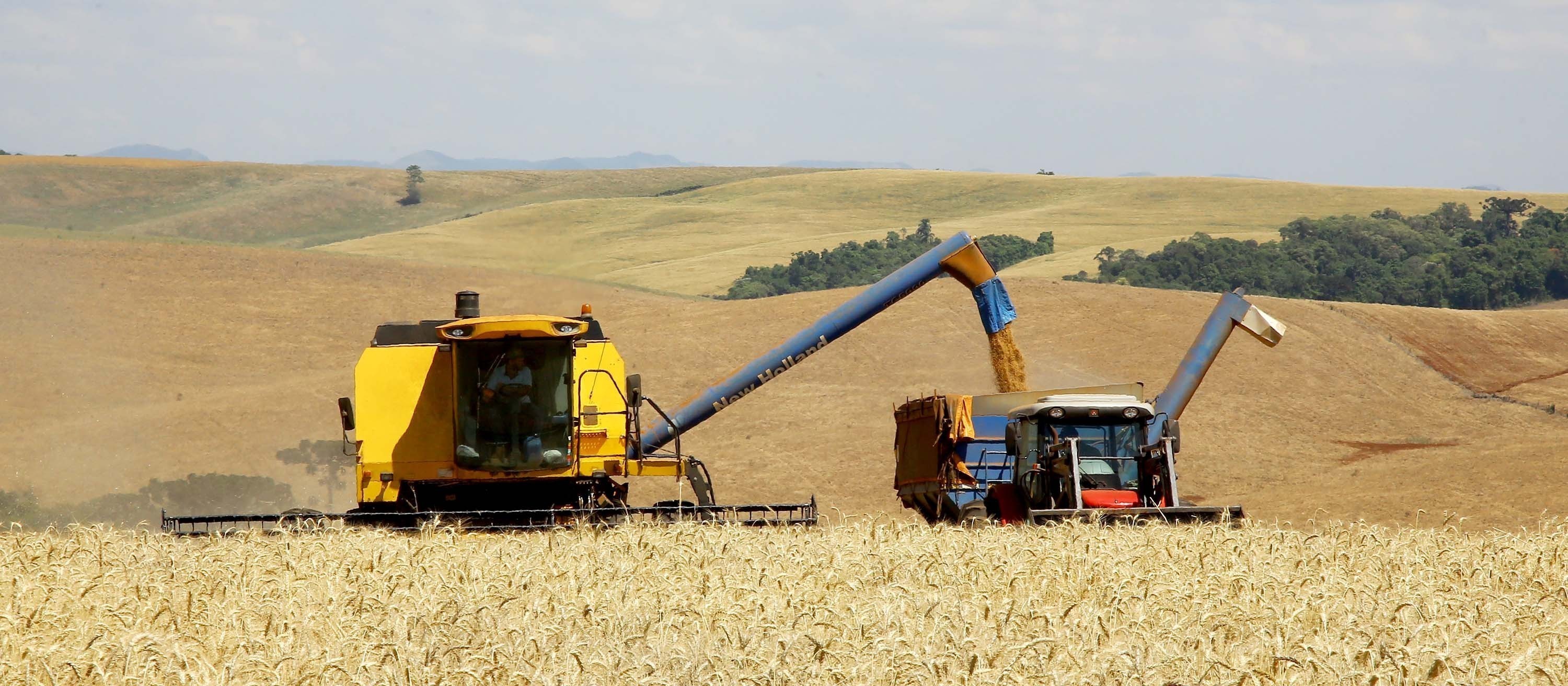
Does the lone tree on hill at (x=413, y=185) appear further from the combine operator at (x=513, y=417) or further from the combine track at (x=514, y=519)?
the combine track at (x=514, y=519)

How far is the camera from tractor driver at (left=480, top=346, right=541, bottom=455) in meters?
14.9

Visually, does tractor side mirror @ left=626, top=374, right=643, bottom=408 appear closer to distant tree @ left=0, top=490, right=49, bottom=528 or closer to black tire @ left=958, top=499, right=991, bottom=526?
black tire @ left=958, top=499, right=991, bottom=526

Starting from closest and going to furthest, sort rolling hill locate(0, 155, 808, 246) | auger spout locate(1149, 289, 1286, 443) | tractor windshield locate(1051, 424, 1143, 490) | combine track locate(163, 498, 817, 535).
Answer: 1. combine track locate(163, 498, 817, 535)
2. tractor windshield locate(1051, 424, 1143, 490)
3. auger spout locate(1149, 289, 1286, 443)
4. rolling hill locate(0, 155, 808, 246)

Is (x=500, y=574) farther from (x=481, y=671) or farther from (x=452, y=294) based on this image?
(x=452, y=294)

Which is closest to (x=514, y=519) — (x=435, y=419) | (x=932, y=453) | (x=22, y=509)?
(x=435, y=419)

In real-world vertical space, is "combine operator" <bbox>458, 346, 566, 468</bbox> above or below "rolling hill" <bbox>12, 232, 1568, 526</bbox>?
above

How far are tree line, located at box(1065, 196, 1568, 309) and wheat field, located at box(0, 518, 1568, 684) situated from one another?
52.6m

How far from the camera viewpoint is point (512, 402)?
48.9 feet

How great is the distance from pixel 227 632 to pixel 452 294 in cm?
3812

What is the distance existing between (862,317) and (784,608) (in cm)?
1030

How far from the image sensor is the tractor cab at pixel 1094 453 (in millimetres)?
14859

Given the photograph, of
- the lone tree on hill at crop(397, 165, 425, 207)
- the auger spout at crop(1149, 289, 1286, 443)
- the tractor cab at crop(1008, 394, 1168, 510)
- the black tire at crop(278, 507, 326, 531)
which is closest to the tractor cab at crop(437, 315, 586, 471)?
the black tire at crop(278, 507, 326, 531)

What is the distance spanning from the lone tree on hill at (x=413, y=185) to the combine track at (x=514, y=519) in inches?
3447

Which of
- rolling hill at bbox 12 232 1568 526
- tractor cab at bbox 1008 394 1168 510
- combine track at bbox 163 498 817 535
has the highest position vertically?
tractor cab at bbox 1008 394 1168 510
